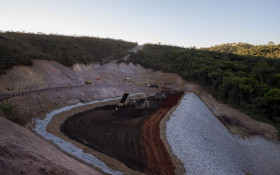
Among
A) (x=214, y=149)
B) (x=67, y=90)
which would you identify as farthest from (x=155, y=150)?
(x=67, y=90)

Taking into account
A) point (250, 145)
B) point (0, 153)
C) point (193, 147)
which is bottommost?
point (250, 145)

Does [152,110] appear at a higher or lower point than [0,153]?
lower

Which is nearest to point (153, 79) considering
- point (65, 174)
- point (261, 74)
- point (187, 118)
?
point (261, 74)

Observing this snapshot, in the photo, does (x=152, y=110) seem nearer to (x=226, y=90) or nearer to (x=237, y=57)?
(x=226, y=90)

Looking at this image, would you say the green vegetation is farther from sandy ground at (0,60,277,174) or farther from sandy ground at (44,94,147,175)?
sandy ground at (44,94,147,175)

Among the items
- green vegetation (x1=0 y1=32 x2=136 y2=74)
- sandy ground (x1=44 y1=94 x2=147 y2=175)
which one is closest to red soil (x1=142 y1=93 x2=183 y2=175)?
sandy ground (x1=44 y1=94 x2=147 y2=175)

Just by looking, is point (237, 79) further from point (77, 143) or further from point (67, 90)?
point (77, 143)

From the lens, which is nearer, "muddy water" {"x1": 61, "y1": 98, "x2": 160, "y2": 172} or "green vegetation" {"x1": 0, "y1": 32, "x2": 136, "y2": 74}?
"muddy water" {"x1": 61, "y1": 98, "x2": 160, "y2": 172}
